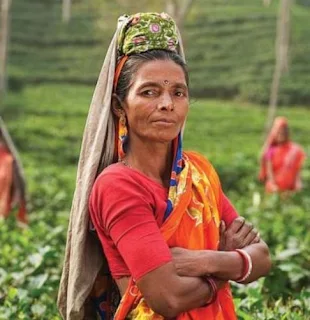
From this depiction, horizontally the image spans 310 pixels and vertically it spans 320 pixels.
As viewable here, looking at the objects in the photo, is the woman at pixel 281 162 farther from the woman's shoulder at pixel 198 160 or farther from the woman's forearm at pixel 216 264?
the woman's forearm at pixel 216 264

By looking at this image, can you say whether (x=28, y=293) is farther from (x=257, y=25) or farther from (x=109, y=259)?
(x=257, y=25)

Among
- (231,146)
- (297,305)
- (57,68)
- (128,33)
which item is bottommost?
(57,68)

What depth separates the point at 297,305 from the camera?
12.1ft

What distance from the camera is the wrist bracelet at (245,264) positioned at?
2.25 meters

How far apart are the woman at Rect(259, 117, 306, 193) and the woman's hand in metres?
7.85

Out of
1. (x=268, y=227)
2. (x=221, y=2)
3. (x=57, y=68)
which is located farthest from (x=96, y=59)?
(x=268, y=227)

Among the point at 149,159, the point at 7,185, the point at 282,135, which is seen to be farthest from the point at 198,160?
the point at 282,135

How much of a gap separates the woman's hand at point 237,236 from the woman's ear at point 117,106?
431mm

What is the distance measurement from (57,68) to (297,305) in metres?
29.2

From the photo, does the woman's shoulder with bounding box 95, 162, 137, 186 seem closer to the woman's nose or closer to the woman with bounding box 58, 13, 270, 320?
the woman with bounding box 58, 13, 270, 320

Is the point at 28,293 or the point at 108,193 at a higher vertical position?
the point at 108,193

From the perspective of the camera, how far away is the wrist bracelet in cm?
225

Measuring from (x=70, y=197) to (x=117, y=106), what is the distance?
8.03 m

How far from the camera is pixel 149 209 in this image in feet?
6.95
